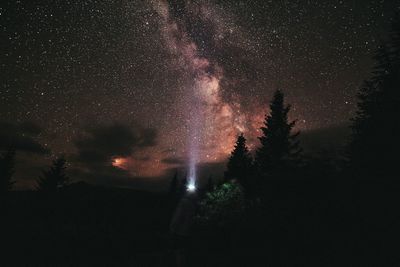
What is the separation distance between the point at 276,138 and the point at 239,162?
11.3 metres

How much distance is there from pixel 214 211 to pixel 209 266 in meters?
12.8

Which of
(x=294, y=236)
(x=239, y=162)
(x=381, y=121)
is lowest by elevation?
(x=294, y=236)

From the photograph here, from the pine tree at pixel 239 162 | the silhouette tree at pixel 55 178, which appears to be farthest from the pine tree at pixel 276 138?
the silhouette tree at pixel 55 178

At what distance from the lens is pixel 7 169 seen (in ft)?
186

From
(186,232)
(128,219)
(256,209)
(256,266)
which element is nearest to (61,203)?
(128,219)

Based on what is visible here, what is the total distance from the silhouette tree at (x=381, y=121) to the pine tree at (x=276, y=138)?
7975mm

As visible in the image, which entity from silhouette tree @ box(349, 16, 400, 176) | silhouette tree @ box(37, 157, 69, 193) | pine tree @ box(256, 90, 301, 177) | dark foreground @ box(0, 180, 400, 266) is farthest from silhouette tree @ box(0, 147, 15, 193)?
silhouette tree @ box(349, 16, 400, 176)

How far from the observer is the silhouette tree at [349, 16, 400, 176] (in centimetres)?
1855

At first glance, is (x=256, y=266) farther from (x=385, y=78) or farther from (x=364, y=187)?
(x=385, y=78)

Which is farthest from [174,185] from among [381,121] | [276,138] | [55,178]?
[381,121]

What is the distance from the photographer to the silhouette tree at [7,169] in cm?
5557

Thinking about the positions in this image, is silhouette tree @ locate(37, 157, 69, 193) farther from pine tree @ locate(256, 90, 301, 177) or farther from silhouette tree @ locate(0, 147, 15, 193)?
pine tree @ locate(256, 90, 301, 177)

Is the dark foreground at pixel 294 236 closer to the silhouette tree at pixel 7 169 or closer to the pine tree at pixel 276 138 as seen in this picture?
the pine tree at pixel 276 138

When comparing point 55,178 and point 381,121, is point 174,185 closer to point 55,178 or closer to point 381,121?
point 55,178
